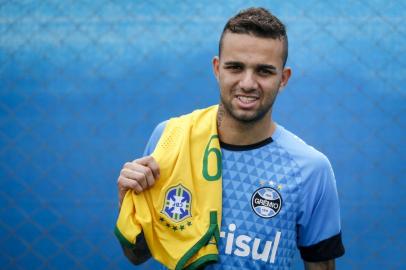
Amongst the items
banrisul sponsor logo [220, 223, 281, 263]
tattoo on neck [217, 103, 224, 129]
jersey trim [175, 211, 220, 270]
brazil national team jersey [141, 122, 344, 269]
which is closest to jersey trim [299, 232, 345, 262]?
brazil national team jersey [141, 122, 344, 269]

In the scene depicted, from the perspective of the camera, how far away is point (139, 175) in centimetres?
119

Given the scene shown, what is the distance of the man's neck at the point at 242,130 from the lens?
130cm

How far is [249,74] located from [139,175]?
38cm

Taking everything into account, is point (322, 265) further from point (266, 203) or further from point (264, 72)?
point (264, 72)

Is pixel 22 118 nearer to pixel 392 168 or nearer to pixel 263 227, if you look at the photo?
pixel 263 227

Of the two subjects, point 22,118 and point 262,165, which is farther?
point 22,118

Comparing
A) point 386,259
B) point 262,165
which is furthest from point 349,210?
point 262,165

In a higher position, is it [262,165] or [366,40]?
[366,40]

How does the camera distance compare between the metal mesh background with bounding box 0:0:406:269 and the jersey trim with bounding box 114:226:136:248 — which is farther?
the metal mesh background with bounding box 0:0:406:269

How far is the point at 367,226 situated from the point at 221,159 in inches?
52.5

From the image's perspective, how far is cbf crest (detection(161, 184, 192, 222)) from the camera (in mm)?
1247

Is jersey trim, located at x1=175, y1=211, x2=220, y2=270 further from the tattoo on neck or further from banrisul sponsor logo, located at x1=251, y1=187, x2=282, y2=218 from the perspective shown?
the tattoo on neck

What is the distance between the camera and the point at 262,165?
1298 millimetres

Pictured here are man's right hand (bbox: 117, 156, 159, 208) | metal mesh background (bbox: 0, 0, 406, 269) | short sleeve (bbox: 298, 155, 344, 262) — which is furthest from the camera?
metal mesh background (bbox: 0, 0, 406, 269)
